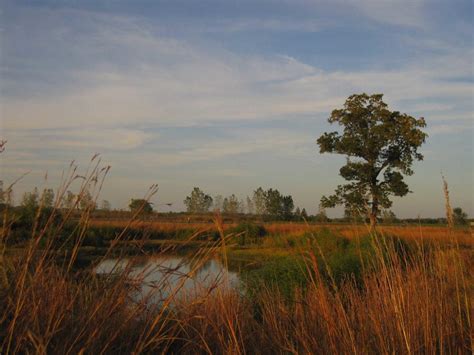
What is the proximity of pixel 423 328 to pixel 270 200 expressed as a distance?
7240 cm

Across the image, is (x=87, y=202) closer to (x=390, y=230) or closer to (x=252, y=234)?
(x=390, y=230)

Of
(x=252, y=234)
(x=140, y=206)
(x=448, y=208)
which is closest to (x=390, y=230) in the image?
(x=448, y=208)

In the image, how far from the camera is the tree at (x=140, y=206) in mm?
2244

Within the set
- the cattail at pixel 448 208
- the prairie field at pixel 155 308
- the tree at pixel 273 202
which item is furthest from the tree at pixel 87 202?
the tree at pixel 273 202

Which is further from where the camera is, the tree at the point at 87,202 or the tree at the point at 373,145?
the tree at the point at 373,145

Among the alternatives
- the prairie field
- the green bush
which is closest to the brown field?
the prairie field

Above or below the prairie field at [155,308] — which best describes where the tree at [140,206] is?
above

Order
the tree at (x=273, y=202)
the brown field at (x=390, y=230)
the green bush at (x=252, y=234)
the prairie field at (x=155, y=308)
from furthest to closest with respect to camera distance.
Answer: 1. the tree at (x=273, y=202)
2. the green bush at (x=252, y=234)
3. the brown field at (x=390, y=230)
4. the prairie field at (x=155, y=308)

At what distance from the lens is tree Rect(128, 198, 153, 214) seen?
2244 mm

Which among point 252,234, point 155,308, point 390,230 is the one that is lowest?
point 252,234

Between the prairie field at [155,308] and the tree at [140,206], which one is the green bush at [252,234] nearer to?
the prairie field at [155,308]

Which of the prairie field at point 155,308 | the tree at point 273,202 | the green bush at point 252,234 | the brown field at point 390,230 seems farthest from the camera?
the tree at point 273,202

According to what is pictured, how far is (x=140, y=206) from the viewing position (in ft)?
7.43

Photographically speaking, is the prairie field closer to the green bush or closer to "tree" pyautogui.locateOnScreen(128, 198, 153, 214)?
"tree" pyautogui.locateOnScreen(128, 198, 153, 214)
